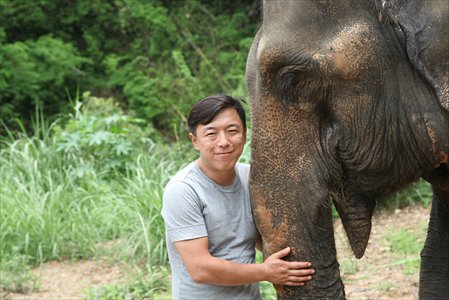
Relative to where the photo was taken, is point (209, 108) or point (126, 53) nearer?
point (209, 108)

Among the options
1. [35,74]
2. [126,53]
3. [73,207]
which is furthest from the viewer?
[126,53]

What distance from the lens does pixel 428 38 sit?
3598mm

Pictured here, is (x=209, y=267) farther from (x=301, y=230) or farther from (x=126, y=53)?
(x=126, y=53)

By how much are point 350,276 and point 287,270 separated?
2929 mm

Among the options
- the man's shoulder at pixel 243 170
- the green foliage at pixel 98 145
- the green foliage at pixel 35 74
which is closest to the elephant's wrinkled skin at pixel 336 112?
the man's shoulder at pixel 243 170

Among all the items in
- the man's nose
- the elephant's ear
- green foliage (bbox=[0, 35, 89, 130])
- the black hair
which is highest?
green foliage (bbox=[0, 35, 89, 130])

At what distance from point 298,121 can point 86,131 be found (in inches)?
203

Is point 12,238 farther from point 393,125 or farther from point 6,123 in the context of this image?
point 393,125

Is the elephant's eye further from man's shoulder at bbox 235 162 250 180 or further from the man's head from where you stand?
man's shoulder at bbox 235 162 250 180

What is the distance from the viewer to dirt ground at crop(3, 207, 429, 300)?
6418 mm

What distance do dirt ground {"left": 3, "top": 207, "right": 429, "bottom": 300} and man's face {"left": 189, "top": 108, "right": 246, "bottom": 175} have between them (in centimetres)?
220

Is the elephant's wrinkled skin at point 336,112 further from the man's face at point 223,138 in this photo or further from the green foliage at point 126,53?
the green foliage at point 126,53

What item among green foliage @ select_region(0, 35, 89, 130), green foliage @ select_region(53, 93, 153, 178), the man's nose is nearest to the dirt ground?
green foliage @ select_region(53, 93, 153, 178)

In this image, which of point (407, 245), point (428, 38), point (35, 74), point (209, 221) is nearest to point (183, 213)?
point (209, 221)
